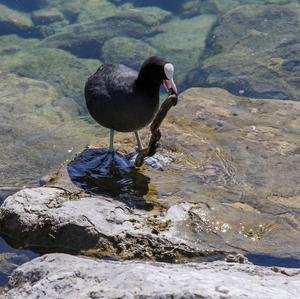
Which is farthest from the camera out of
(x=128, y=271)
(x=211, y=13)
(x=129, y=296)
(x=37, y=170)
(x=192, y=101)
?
(x=211, y=13)

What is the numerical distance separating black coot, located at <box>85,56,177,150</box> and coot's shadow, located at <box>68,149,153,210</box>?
0.35 m

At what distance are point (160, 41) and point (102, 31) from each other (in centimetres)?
122

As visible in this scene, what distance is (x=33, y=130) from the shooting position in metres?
9.90

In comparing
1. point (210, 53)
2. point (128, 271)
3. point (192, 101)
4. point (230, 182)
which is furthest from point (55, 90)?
point (128, 271)

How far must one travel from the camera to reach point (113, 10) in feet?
50.9

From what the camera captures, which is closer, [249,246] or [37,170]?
[249,246]

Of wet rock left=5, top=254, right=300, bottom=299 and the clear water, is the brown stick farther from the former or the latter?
the clear water

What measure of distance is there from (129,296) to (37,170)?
5.41 m

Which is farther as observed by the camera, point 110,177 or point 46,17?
point 46,17

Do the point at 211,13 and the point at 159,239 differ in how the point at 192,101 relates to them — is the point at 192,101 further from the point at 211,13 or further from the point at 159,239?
the point at 211,13

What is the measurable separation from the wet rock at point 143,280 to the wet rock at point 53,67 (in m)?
7.50

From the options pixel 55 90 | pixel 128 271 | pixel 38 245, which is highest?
pixel 128 271

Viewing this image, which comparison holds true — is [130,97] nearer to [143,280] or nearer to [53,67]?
[143,280]

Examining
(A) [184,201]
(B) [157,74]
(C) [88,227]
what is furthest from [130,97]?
(C) [88,227]
